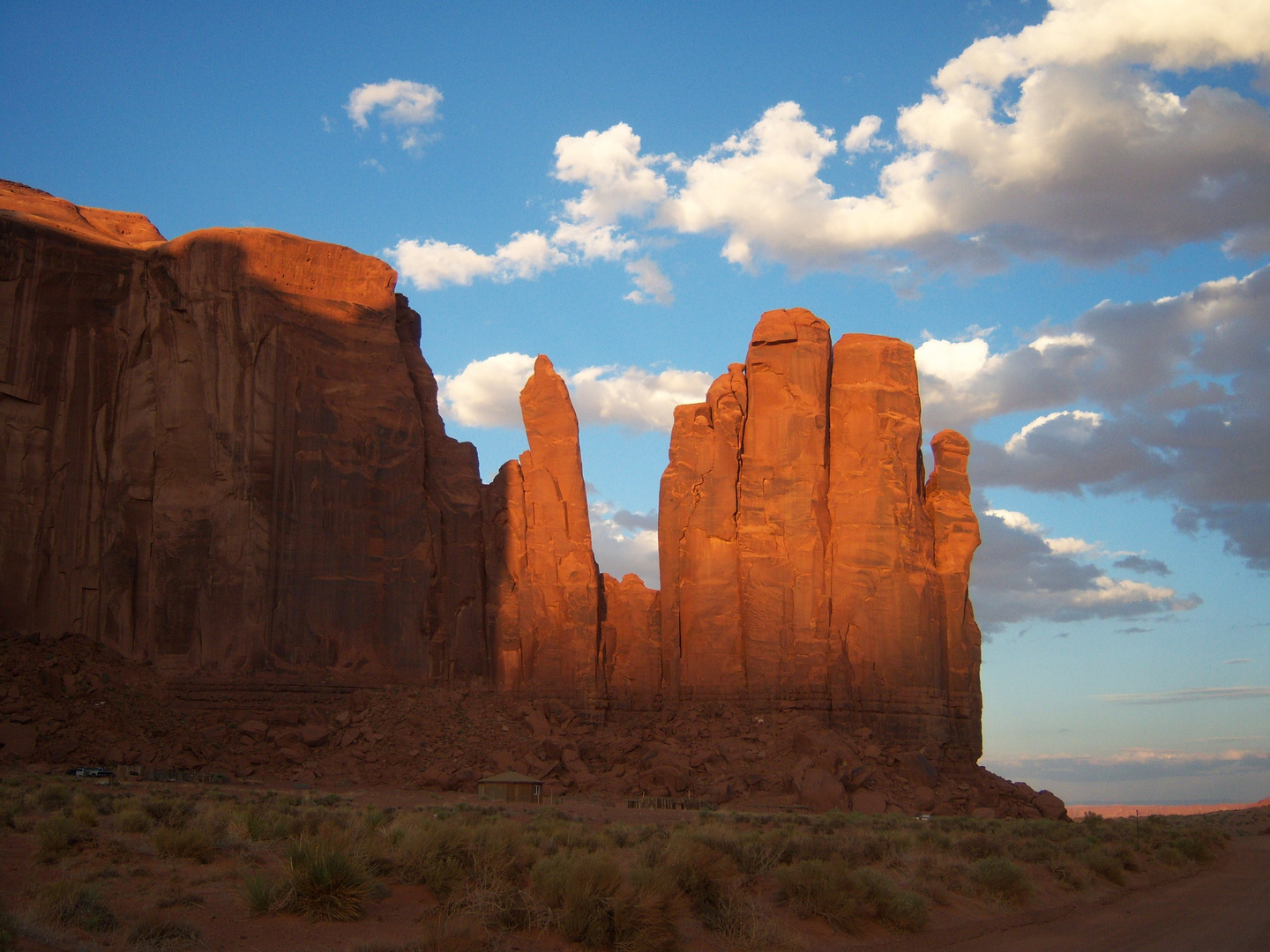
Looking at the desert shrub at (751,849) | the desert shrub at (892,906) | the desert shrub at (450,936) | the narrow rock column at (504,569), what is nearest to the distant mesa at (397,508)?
the narrow rock column at (504,569)

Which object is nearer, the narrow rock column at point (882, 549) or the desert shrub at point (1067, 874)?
the desert shrub at point (1067, 874)

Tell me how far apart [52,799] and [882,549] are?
1460 inches

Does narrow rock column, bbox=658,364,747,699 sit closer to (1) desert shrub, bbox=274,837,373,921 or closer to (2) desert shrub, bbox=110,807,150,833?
(2) desert shrub, bbox=110,807,150,833

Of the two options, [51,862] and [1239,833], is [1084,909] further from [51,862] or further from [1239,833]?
[1239,833]

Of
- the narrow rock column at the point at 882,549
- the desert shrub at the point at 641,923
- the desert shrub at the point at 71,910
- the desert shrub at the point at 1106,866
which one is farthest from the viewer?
the narrow rock column at the point at 882,549

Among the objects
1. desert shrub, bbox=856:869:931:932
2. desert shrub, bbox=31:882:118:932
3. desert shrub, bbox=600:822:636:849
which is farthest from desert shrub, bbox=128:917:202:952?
desert shrub, bbox=600:822:636:849

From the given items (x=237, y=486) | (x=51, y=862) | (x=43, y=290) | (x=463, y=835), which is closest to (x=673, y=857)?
(x=463, y=835)

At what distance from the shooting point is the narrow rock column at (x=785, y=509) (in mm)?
50906

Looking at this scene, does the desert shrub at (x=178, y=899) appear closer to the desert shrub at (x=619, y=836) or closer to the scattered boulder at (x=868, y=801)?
the desert shrub at (x=619, y=836)

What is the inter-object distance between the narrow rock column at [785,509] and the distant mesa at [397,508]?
13 cm

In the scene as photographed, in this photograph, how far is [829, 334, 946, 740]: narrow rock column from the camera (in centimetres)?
5028

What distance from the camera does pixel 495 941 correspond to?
12.2 metres

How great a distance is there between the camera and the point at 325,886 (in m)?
12.7

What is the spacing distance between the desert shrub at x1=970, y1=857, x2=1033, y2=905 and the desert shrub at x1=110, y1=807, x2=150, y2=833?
14.1 metres
